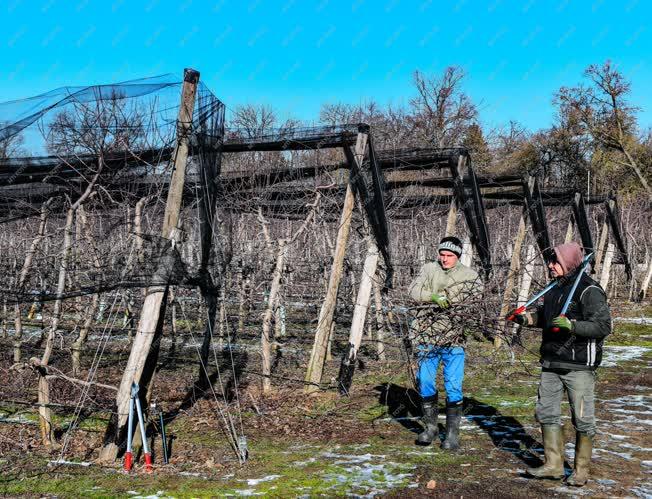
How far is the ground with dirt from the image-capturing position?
4.63 meters

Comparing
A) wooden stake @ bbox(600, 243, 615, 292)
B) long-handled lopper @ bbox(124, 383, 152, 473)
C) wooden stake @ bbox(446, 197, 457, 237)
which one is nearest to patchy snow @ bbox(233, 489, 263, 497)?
long-handled lopper @ bbox(124, 383, 152, 473)

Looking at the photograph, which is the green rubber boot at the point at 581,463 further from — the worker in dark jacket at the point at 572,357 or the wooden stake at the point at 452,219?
the wooden stake at the point at 452,219

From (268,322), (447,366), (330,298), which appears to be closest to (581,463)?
(447,366)

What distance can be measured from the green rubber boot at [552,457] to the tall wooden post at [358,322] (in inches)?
130

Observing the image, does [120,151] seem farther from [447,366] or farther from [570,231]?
[570,231]

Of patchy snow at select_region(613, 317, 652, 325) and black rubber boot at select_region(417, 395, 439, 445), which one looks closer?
black rubber boot at select_region(417, 395, 439, 445)

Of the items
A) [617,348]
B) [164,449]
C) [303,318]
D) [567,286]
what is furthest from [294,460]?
[303,318]

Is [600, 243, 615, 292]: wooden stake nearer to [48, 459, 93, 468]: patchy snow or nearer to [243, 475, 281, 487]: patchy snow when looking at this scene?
[243, 475, 281, 487]: patchy snow

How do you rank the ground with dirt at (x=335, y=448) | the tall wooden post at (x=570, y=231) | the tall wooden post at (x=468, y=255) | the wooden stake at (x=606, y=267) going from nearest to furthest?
the ground with dirt at (x=335, y=448)
the tall wooden post at (x=468, y=255)
the tall wooden post at (x=570, y=231)
the wooden stake at (x=606, y=267)

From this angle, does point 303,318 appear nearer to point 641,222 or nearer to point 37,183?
point 37,183

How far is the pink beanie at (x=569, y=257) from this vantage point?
4.83m

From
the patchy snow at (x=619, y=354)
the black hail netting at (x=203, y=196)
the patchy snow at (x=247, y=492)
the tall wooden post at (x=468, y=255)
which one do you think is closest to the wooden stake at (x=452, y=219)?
the black hail netting at (x=203, y=196)

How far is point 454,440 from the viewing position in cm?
555

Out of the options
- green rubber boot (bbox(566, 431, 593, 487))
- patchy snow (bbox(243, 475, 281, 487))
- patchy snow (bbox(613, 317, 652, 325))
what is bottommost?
patchy snow (bbox(243, 475, 281, 487))
